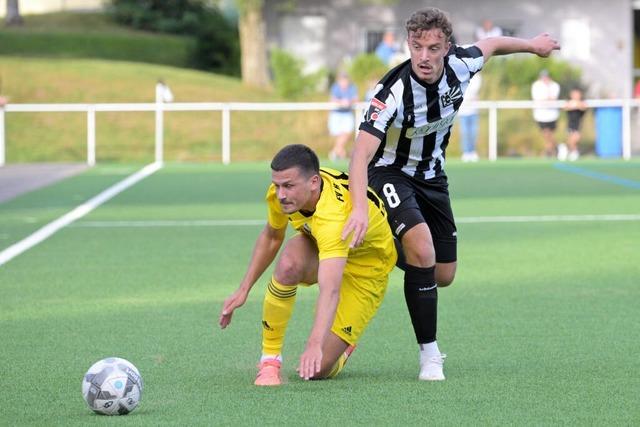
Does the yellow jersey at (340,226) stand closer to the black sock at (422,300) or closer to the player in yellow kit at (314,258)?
the player in yellow kit at (314,258)

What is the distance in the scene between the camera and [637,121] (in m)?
37.3

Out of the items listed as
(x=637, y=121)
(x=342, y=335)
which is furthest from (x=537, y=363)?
(x=637, y=121)

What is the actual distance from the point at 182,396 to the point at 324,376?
0.82 metres

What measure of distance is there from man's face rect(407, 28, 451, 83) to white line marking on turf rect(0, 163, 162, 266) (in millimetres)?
6194

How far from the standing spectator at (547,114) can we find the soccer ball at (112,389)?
24.4 m

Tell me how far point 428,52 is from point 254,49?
35.1 metres

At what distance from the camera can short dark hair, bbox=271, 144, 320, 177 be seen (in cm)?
652

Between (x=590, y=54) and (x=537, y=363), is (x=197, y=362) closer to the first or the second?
(x=537, y=363)

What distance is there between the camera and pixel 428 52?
22.9ft

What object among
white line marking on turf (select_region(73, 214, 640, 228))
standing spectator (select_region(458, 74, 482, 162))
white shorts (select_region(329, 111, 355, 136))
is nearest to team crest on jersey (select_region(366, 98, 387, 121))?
white line marking on turf (select_region(73, 214, 640, 228))

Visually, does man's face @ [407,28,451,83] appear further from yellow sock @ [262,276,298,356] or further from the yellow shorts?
yellow sock @ [262,276,298,356]

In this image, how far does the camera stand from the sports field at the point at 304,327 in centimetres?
632

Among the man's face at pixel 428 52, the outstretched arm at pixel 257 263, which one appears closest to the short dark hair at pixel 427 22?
the man's face at pixel 428 52

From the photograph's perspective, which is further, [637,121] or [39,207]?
[637,121]
